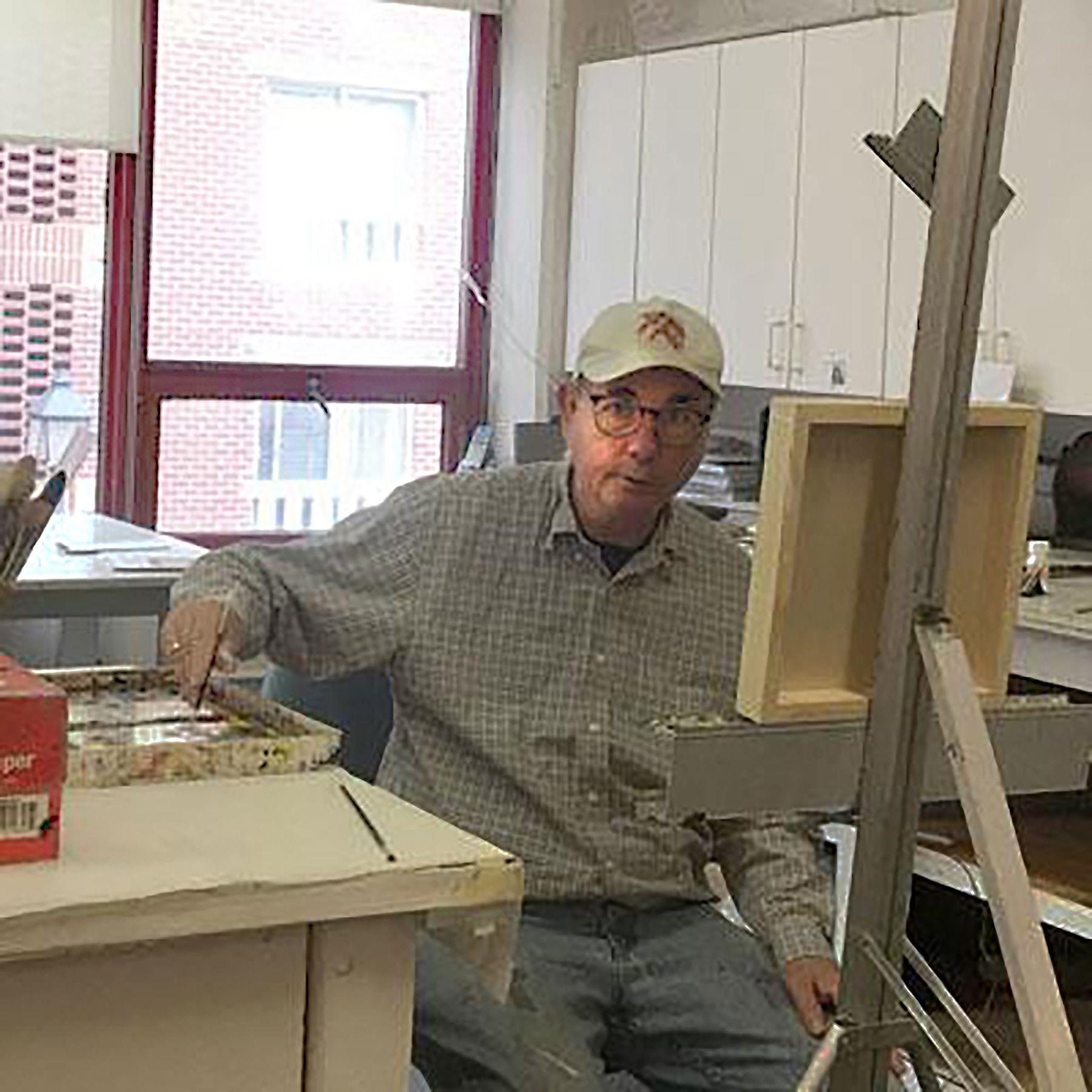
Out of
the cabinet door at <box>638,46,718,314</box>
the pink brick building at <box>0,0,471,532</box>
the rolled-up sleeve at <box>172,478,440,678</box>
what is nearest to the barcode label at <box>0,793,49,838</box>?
the rolled-up sleeve at <box>172,478,440,678</box>

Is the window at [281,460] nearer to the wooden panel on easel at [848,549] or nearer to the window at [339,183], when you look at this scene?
the window at [339,183]

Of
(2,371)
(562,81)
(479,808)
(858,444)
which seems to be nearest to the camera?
(858,444)

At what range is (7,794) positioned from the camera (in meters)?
1.17

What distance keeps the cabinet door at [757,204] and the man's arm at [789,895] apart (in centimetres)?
263

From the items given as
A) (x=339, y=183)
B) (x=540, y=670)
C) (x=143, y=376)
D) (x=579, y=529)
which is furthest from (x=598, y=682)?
(x=339, y=183)

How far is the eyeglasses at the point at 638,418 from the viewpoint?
2.06 m

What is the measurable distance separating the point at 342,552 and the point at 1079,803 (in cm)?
167

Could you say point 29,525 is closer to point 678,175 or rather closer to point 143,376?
point 678,175

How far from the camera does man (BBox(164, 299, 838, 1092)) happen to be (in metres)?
1.92

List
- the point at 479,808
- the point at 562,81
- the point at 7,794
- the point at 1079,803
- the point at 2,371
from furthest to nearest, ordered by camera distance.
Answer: the point at 562,81 < the point at 2,371 < the point at 1079,803 < the point at 479,808 < the point at 7,794

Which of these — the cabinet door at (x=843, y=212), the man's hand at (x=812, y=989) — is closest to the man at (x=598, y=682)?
the man's hand at (x=812, y=989)

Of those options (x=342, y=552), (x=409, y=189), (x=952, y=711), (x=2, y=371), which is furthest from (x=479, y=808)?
(x=409, y=189)

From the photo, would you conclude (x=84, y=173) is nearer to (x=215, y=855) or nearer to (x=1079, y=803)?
(x=1079, y=803)

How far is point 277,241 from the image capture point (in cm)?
521
